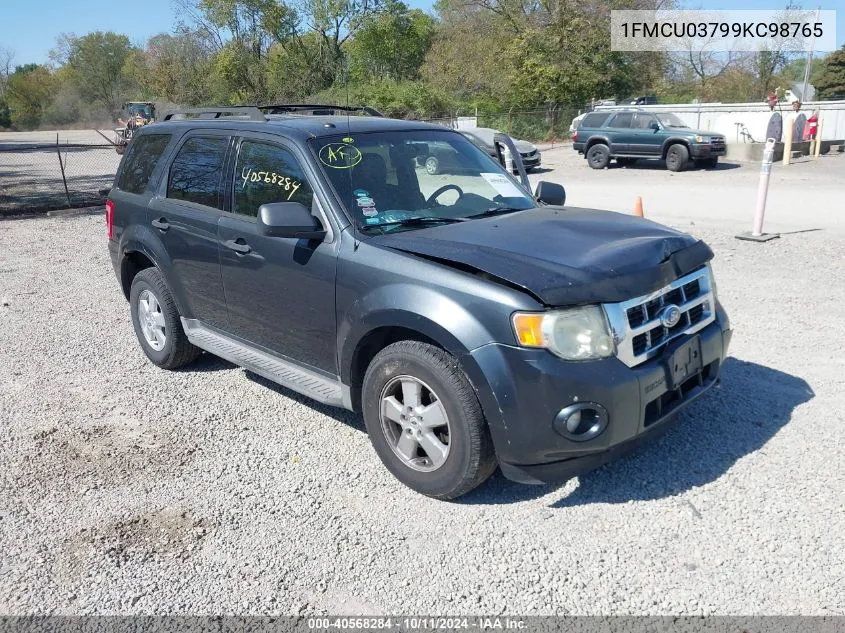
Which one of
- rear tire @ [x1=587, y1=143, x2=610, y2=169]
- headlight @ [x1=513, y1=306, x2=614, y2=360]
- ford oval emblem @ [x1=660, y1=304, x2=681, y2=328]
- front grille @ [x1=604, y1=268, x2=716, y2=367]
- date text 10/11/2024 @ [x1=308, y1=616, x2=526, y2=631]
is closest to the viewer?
date text 10/11/2024 @ [x1=308, y1=616, x2=526, y2=631]

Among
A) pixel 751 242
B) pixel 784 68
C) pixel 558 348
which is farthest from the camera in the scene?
pixel 784 68

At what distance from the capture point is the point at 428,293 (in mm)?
3439

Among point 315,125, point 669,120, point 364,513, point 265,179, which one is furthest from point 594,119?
point 364,513

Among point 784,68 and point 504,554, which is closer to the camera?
point 504,554

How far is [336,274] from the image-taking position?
12.7ft

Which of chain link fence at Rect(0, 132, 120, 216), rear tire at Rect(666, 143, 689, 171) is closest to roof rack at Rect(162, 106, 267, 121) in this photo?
chain link fence at Rect(0, 132, 120, 216)

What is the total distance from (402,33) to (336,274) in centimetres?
5477

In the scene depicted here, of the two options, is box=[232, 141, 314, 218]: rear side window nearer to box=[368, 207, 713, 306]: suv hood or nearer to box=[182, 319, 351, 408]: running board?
box=[368, 207, 713, 306]: suv hood

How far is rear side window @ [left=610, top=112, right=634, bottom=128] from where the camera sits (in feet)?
74.1

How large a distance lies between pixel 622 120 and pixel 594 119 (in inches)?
45.3

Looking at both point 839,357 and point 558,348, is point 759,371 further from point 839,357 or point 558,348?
point 558,348

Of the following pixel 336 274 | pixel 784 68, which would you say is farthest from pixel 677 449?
pixel 784 68

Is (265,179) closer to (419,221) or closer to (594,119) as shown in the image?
(419,221)

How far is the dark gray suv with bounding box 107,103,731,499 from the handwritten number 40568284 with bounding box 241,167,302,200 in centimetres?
1
